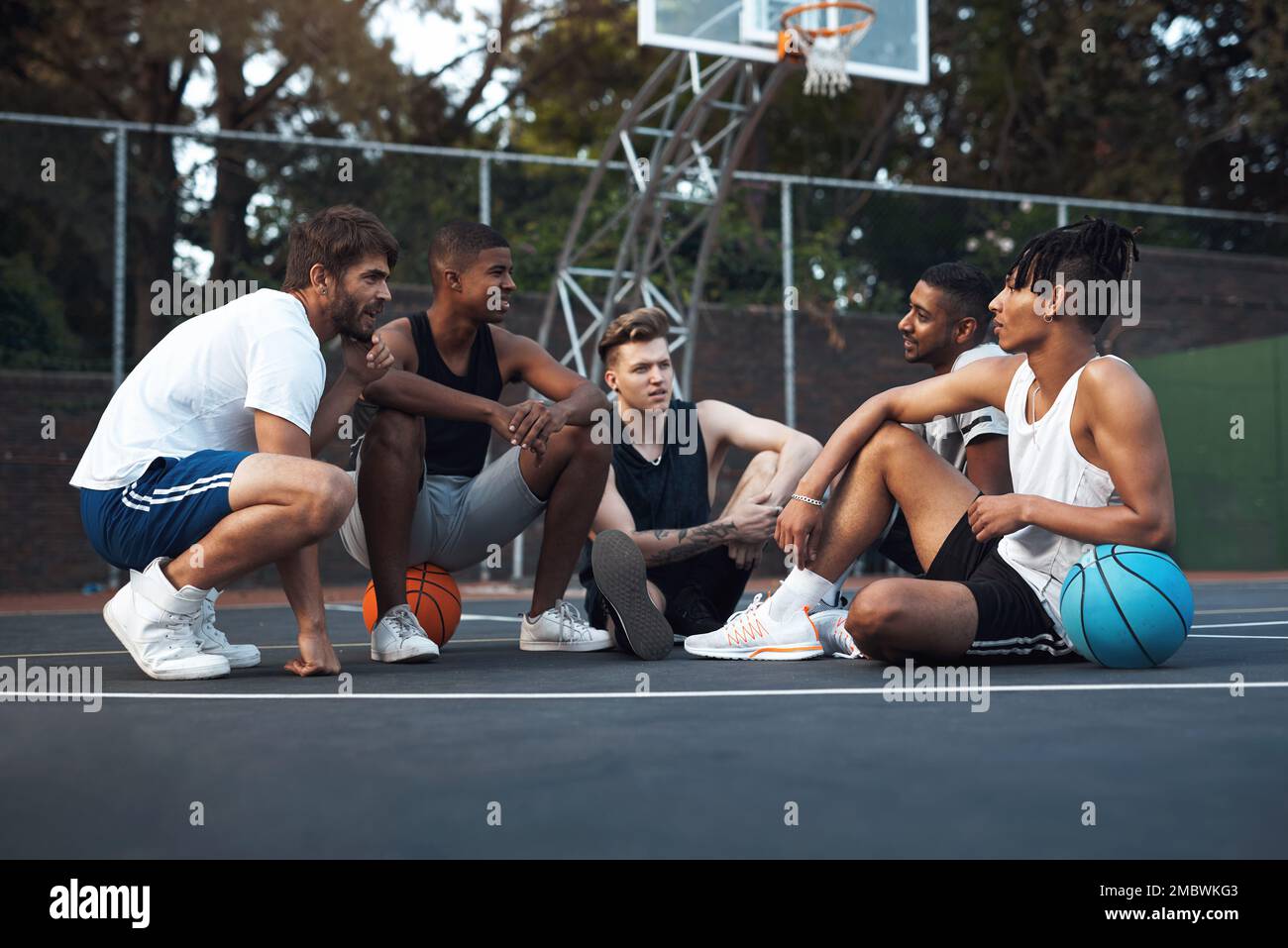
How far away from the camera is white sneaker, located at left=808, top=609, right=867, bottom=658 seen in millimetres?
4117

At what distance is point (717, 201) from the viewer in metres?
10.2

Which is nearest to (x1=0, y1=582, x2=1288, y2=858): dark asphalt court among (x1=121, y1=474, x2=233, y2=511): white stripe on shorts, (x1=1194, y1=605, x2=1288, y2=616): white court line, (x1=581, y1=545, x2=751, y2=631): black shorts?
(x1=121, y1=474, x2=233, y2=511): white stripe on shorts

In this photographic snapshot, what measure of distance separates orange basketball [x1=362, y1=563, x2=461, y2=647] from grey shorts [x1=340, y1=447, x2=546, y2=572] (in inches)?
2.3

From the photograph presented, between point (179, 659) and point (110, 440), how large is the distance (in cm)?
59

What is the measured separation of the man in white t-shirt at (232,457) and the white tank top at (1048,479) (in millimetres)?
1685

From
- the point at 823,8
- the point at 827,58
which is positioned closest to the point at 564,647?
the point at 827,58

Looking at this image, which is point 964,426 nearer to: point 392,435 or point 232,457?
point 392,435

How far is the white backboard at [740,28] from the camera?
9469 millimetres

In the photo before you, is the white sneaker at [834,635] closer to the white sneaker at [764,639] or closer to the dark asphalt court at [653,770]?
the white sneaker at [764,639]

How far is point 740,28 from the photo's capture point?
9547mm

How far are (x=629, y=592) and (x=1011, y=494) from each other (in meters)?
1.16

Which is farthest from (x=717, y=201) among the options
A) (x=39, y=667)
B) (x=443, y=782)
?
(x=443, y=782)

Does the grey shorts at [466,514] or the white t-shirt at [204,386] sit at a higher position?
the white t-shirt at [204,386]

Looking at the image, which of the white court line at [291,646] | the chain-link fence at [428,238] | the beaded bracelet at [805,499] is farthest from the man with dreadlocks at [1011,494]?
the chain-link fence at [428,238]
